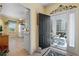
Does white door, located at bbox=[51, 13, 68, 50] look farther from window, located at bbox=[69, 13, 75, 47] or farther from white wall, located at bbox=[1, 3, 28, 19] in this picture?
white wall, located at bbox=[1, 3, 28, 19]

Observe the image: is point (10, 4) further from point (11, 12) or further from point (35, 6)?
point (35, 6)

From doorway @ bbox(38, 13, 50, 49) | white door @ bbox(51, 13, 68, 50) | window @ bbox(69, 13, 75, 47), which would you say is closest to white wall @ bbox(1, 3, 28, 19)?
doorway @ bbox(38, 13, 50, 49)

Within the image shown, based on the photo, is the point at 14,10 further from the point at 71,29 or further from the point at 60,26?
the point at 71,29

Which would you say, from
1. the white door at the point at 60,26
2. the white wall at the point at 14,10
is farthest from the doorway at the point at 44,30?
the white wall at the point at 14,10

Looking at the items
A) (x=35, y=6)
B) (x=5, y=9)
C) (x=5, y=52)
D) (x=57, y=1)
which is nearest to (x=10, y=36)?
(x=5, y=52)

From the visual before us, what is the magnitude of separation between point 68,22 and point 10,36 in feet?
2.94

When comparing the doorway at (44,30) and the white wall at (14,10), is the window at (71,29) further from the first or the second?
the white wall at (14,10)

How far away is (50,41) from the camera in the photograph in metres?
2.07

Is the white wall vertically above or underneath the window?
above

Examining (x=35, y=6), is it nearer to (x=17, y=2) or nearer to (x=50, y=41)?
(x=17, y=2)

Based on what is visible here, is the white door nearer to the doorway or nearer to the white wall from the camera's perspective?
the doorway

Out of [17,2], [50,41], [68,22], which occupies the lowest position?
[50,41]

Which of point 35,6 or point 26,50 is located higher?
point 35,6

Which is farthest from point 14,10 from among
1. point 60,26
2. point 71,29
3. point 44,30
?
point 71,29
